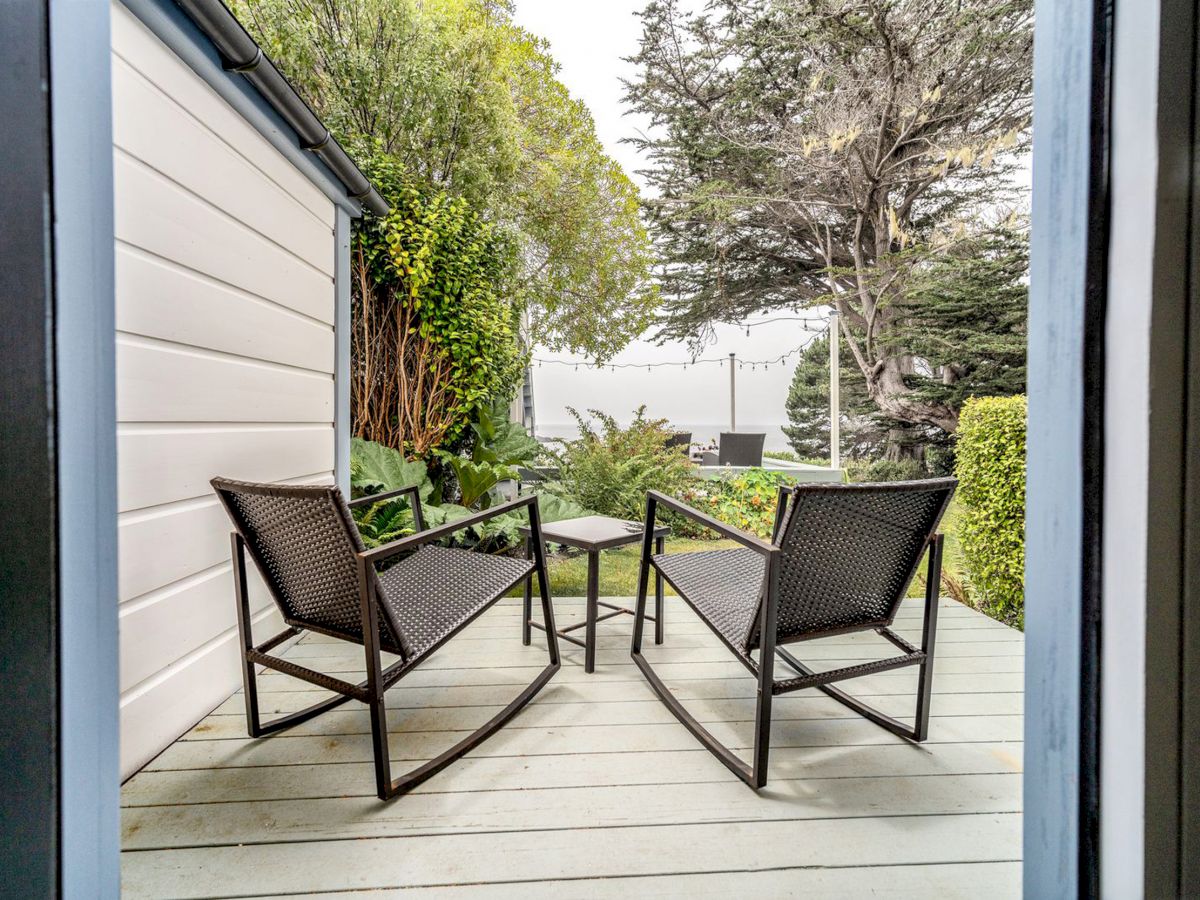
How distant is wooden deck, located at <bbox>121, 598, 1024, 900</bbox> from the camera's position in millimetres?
1046

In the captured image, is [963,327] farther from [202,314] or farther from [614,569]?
[202,314]

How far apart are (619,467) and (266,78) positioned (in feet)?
10.6

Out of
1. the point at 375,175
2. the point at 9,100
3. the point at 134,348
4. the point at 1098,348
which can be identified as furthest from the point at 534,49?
the point at 1098,348

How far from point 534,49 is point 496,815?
6259 mm

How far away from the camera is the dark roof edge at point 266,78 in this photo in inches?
58.5

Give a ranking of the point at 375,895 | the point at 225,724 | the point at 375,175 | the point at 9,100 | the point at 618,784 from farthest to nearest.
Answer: the point at 375,175, the point at 225,724, the point at 618,784, the point at 375,895, the point at 9,100

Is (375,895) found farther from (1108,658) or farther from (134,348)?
(134,348)

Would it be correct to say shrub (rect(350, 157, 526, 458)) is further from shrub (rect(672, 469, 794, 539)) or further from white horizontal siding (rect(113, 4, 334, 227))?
shrub (rect(672, 469, 794, 539))

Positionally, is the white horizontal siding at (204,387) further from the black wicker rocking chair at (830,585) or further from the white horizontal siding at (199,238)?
the black wicker rocking chair at (830,585)

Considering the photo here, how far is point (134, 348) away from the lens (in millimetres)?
1370

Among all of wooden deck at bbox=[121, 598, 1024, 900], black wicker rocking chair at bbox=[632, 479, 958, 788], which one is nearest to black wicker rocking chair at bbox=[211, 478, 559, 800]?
wooden deck at bbox=[121, 598, 1024, 900]

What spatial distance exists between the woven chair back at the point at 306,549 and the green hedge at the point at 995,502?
2817mm

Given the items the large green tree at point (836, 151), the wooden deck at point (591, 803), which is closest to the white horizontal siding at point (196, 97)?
the wooden deck at point (591, 803)

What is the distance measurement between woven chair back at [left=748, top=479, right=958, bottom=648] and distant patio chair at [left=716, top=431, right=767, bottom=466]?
5.08m
